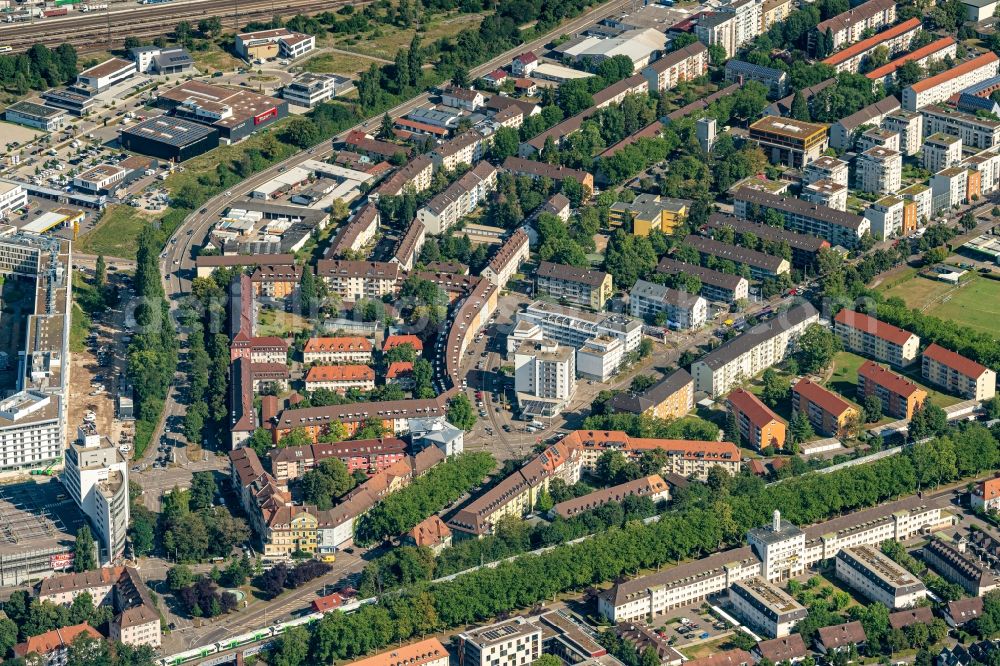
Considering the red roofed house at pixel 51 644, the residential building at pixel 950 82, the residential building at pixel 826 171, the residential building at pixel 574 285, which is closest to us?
the red roofed house at pixel 51 644

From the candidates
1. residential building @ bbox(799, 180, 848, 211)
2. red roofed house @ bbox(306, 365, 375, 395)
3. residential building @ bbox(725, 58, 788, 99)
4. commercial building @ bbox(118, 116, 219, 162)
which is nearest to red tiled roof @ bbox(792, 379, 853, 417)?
residential building @ bbox(799, 180, 848, 211)

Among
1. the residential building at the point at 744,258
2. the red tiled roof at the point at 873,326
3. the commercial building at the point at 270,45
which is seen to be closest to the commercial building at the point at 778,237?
the residential building at the point at 744,258

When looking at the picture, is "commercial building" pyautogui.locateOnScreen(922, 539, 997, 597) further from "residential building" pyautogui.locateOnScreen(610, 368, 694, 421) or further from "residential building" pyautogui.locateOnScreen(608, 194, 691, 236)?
"residential building" pyautogui.locateOnScreen(608, 194, 691, 236)

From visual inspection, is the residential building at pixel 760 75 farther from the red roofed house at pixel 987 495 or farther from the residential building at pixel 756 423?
the red roofed house at pixel 987 495

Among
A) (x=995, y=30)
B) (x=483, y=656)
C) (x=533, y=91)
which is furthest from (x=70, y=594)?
(x=995, y=30)

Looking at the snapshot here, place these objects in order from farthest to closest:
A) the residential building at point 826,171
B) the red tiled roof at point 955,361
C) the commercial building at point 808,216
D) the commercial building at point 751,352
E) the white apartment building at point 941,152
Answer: the white apartment building at point 941,152, the residential building at point 826,171, the commercial building at point 808,216, the commercial building at point 751,352, the red tiled roof at point 955,361

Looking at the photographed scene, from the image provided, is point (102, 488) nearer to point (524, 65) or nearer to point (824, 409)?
point (824, 409)
